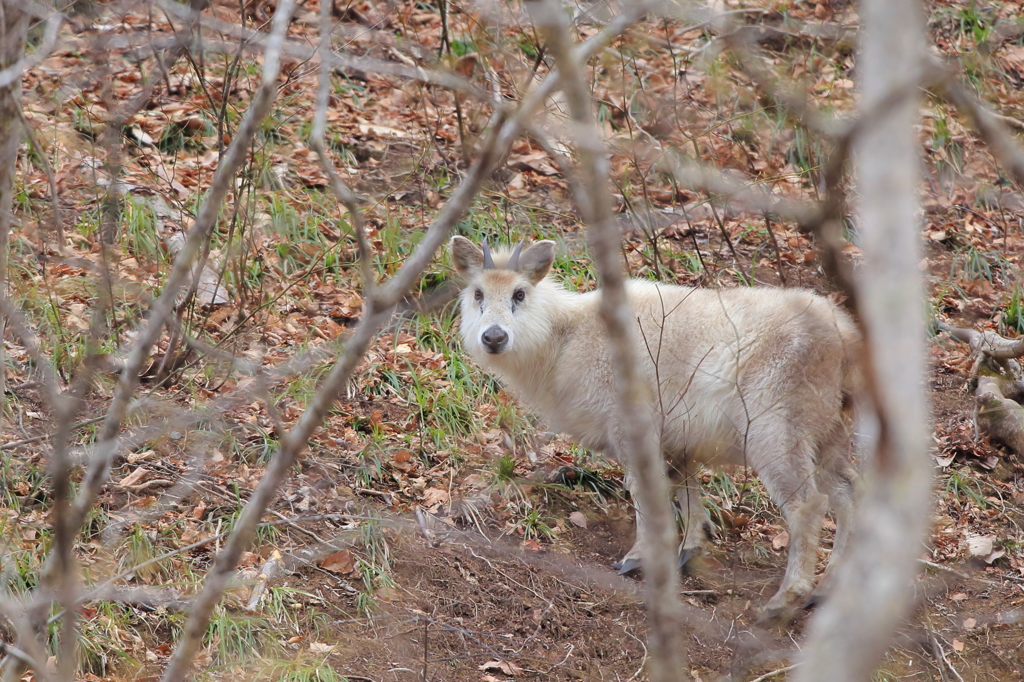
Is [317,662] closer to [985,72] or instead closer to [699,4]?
[699,4]

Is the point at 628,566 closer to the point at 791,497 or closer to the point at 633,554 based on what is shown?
the point at 633,554

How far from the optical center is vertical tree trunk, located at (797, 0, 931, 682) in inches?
41.5

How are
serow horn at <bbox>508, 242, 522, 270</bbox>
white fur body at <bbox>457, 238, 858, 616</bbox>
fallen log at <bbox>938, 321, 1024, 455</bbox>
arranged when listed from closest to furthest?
white fur body at <bbox>457, 238, 858, 616</bbox> < serow horn at <bbox>508, 242, 522, 270</bbox> < fallen log at <bbox>938, 321, 1024, 455</bbox>

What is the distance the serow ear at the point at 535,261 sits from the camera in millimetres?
6031

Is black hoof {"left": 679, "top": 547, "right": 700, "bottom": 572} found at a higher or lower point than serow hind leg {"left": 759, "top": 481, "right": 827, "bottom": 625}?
lower

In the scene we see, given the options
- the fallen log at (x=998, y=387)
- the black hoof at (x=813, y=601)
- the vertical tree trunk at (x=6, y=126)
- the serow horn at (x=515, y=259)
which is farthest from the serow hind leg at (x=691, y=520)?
the vertical tree trunk at (x=6, y=126)

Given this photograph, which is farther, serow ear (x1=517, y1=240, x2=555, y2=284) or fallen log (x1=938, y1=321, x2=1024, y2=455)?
fallen log (x1=938, y1=321, x2=1024, y2=455)

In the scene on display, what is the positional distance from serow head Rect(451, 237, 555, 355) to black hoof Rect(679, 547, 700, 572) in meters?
1.68

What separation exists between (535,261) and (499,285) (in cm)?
31

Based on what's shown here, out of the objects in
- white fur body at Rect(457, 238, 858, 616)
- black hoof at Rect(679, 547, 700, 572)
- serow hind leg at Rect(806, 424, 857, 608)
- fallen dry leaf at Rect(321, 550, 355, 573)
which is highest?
white fur body at Rect(457, 238, 858, 616)

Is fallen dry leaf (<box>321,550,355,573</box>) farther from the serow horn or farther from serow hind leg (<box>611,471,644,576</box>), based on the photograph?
the serow horn

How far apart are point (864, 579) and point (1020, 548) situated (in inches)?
209

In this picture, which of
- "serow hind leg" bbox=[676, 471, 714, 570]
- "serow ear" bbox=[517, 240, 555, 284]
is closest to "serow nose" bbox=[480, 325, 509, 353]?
"serow ear" bbox=[517, 240, 555, 284]

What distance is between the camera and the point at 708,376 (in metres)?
5.43
